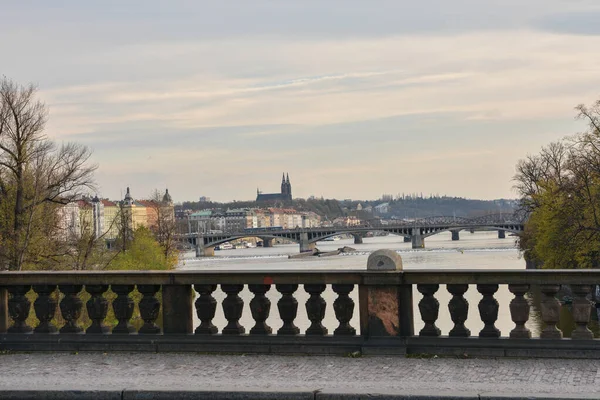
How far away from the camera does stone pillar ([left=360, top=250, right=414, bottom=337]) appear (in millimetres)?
10234

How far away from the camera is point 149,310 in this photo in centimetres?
1096

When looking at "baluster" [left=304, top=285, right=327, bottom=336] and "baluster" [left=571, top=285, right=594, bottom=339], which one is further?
"baluster" [left=304, top=285, right=327, bottom=336]

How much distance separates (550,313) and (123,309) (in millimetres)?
4612

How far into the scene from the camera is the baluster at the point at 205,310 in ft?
35.2

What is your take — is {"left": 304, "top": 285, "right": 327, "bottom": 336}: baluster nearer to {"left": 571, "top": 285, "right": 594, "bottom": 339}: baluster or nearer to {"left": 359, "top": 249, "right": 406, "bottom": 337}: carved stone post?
{"left": 359, "top": 249, "right": 406, "bottom": 337}: carved stone post

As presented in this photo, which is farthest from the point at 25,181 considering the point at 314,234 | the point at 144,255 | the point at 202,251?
the point at 314,234

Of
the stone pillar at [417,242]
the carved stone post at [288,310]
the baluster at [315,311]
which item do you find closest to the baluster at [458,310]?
the baluster at [315,311]

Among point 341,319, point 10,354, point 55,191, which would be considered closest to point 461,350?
point 341,319

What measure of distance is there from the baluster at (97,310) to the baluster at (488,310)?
413 centimetres

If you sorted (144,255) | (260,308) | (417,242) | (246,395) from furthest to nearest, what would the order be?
(417,242)
(144,255)
(260,308)
(246,395)

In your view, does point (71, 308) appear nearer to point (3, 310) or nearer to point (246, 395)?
point (3, 310)

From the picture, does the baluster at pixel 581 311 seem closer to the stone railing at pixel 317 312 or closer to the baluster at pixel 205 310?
the stone railing at pixel 317 312

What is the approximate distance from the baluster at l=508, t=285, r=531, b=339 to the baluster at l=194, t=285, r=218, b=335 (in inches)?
125

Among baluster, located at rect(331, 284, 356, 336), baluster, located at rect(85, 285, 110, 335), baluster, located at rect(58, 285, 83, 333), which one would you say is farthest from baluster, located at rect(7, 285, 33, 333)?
baluster, located at rect(331, 284, 356, 336)
